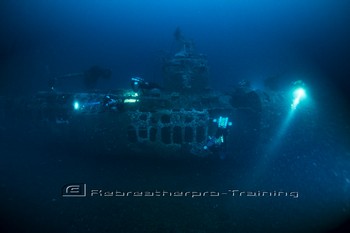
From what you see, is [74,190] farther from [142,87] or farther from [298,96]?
[298,96]

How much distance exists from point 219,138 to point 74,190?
5.96 meters

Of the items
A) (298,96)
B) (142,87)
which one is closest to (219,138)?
(142,87)

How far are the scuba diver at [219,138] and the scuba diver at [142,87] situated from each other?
9.67ft

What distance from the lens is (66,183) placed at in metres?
8.68

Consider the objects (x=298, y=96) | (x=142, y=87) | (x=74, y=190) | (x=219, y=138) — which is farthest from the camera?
(x=298, y=96)

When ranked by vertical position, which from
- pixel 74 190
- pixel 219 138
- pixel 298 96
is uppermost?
pixel 298 96

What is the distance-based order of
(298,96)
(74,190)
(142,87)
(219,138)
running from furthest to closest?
(298,96), (142,87), (219,138), (74,190)

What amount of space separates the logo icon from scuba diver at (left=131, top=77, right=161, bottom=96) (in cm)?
446

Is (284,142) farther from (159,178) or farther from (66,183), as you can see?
(66,183)

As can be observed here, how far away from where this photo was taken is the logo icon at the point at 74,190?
801 cm

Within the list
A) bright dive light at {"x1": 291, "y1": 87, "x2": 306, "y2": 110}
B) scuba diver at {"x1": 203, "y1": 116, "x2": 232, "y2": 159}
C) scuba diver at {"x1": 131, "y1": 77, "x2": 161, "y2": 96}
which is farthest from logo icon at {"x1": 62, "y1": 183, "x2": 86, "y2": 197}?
bright dive light at {"x1": 291, "y1": 87, "x2": 306, "y2": 110}

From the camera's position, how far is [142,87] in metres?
10.7

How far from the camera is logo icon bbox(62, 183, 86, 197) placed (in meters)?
8.01

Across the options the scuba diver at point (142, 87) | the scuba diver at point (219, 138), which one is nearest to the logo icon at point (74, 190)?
the scuba diver at point (142, 87)
